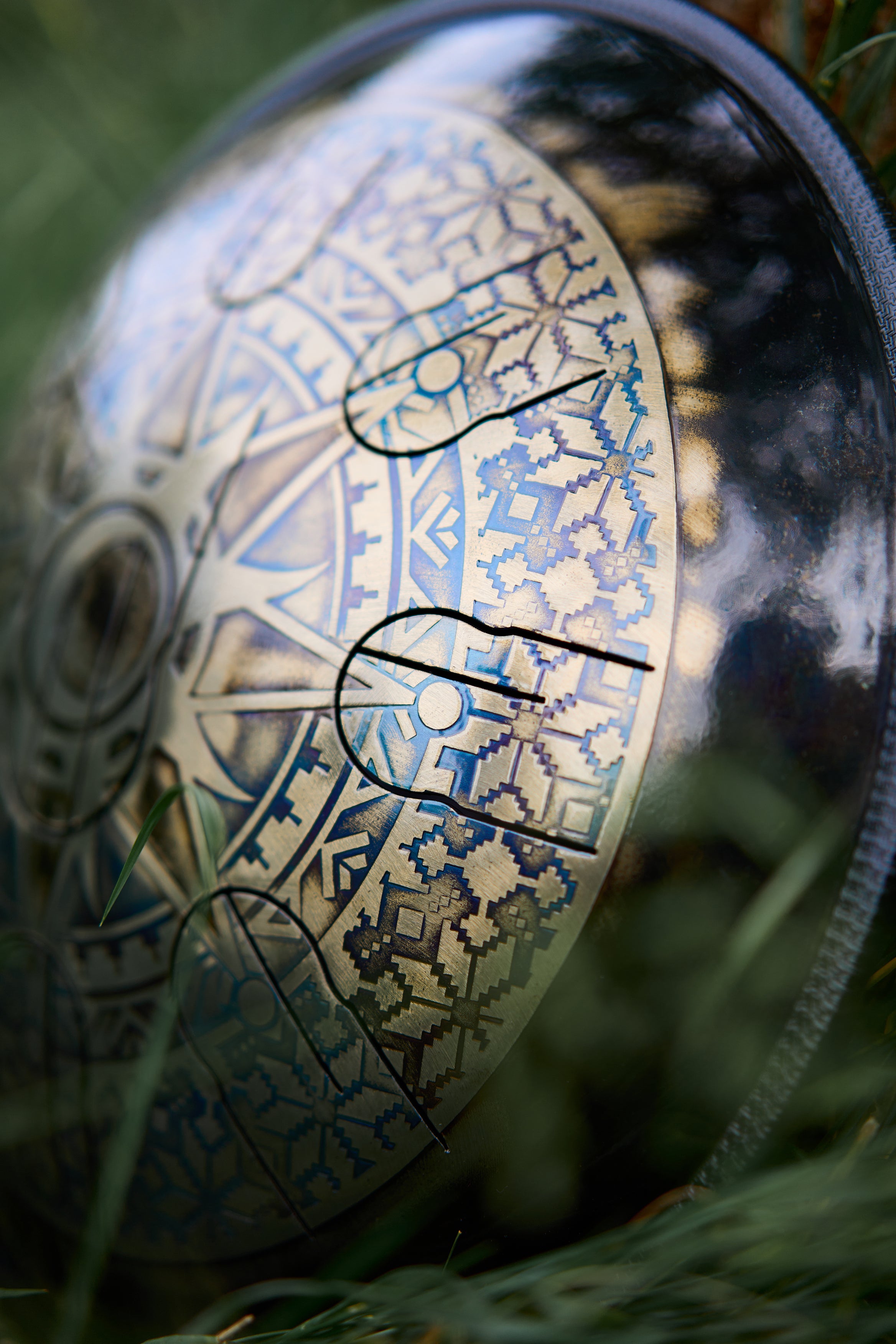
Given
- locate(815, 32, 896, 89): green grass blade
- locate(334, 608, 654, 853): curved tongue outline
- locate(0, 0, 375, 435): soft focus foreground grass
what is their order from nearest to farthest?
locate(334, 608, 654, 853): curved tongue outline, locate(815, 32, 896, 89): green grass blade, locate(0, 0, 375, 435): soft focus foreground grass

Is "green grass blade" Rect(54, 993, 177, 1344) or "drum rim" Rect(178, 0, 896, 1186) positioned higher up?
"drum rim" Rect(178, 0, 896, 1186)

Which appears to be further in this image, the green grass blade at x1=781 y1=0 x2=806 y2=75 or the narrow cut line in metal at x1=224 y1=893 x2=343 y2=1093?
the green grass blade at x1=781 y1=0 x2=806 y2=75

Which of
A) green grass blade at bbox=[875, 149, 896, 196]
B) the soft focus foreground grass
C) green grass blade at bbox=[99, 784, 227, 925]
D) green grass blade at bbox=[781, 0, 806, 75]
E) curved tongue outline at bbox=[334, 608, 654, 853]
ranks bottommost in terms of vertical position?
green grass blade at bbox=[99, 784, 227, 925]

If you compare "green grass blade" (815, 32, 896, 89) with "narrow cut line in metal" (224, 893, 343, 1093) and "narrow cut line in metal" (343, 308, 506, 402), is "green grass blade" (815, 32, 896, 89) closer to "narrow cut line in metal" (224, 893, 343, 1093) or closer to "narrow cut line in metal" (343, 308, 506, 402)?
"narrow cut line in metal" (343, 308, 506, 402)

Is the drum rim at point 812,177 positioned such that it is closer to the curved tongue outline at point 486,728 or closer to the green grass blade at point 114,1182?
the curved tongue outline at point 486,728

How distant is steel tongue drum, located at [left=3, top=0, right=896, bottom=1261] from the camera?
0.55m

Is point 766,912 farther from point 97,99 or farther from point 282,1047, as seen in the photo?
point 97,99

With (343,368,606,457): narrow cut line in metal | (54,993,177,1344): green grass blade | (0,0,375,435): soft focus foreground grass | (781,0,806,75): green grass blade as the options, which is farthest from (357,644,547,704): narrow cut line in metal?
(0,0,375,435): soft focus foreground grass

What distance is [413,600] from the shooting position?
58 cm

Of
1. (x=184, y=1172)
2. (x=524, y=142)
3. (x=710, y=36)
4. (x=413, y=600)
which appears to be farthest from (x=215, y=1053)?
(x=710, y=36)

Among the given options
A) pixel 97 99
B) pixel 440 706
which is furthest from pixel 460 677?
pixel 97 99

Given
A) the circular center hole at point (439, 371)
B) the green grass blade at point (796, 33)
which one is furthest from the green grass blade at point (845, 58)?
the circular center hole at point (439, 371)

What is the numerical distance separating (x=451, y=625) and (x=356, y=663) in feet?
0.21

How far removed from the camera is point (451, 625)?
567mm
